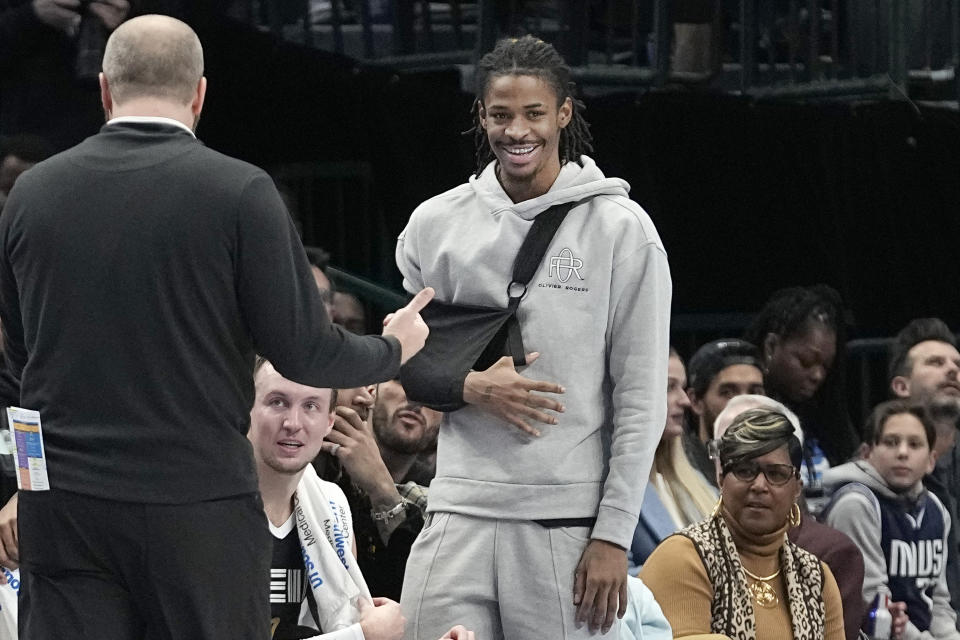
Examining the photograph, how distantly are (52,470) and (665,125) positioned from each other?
5489mm

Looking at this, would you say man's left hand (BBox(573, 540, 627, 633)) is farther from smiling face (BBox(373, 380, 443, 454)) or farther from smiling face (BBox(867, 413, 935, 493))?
smiling face (BBox(867, 413, 935, 493))

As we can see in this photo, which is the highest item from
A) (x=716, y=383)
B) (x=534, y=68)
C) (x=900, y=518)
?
(x=534, y=68)

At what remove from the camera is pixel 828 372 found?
6832mm

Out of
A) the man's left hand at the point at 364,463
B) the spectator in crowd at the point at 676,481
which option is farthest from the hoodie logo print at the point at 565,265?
the spectator in crowd at the point at 676,481

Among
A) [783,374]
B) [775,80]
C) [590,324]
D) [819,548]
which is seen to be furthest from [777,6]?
[590,324]

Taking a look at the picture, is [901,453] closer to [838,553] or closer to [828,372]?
[828,372]

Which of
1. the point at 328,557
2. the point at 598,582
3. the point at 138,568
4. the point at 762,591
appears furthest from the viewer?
the point at 762,591

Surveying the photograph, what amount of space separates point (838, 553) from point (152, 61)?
2985 mm

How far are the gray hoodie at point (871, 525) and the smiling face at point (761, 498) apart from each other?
110 centimetres

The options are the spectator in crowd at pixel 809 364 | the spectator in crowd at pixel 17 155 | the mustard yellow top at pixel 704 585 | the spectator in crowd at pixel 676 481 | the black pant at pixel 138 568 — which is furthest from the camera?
the spectator in crowd at pixel 809 364

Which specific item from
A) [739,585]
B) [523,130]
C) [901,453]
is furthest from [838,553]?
[523,130]

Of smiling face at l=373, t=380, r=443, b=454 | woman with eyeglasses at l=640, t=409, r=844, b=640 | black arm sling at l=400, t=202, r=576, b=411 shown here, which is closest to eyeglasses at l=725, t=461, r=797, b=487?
woman with eyeglasses at l=640, t=409, r=844, b=640

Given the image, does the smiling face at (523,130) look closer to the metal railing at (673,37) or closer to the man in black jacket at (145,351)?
the man in black jacket at (145,351)

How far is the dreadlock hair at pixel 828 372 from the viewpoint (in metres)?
6.78
